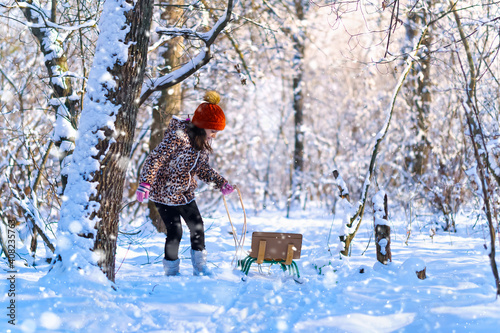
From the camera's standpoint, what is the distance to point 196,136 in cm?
401

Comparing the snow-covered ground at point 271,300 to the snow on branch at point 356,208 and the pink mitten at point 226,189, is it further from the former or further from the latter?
the pink mitten at point 226,189

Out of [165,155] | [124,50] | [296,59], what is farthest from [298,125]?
[124,50]

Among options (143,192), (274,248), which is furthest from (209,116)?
(274,248)

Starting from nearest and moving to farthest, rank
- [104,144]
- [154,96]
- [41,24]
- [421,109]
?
[104,144], [41,24], [154,96], [421,109]

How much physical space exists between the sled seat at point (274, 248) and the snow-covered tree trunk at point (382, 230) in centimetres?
78

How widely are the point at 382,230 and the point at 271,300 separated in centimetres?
148

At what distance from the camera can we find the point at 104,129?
3029mm

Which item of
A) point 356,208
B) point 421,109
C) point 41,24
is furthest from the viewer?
point 421,109

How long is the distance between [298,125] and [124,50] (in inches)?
359

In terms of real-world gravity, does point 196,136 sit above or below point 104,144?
above

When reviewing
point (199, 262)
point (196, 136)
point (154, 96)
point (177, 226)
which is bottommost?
point (199, 262)

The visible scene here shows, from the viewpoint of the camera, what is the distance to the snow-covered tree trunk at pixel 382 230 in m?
3.96

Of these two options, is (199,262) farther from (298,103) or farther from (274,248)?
(298,103)

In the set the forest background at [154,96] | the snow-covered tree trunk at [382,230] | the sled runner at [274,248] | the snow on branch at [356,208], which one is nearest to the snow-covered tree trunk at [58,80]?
the forest background at [154,96]
